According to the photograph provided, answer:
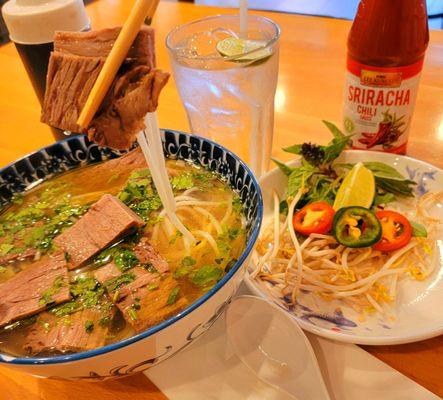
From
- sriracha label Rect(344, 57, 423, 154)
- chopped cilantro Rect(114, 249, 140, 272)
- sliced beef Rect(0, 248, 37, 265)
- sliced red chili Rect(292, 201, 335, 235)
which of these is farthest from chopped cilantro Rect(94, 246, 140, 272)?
sriracha label Rect(344, 57, 423, 154)

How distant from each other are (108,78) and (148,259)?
0.31m

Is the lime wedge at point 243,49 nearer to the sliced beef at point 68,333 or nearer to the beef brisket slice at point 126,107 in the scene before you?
the beef brisket slice at point 126,107

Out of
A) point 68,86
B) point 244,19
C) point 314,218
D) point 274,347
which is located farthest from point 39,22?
point 274,347

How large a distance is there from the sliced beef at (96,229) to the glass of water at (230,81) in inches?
14.4

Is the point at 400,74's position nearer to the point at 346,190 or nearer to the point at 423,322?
the point at 346,190

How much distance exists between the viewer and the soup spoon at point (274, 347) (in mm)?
670

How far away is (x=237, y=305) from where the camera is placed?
2.56 feet

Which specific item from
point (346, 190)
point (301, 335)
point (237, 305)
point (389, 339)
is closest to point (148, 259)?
point (237, 305)

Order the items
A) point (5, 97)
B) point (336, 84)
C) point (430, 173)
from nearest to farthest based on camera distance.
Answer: point (430, 173), point (336, 84), point (5, 97)

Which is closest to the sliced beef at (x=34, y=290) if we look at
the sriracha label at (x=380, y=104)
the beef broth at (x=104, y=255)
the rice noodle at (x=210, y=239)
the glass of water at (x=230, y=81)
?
the beef broth at (x=104, y=255)

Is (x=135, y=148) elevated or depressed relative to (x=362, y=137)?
elevated

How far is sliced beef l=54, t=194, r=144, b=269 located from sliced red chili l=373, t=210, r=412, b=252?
0.53 m

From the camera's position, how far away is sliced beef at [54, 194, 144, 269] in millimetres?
764

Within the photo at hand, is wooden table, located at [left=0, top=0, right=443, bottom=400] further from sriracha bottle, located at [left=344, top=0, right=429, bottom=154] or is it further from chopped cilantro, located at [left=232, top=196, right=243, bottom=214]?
chopped cilantro, located at [left=232, top=196, right=243, bottom=214]
